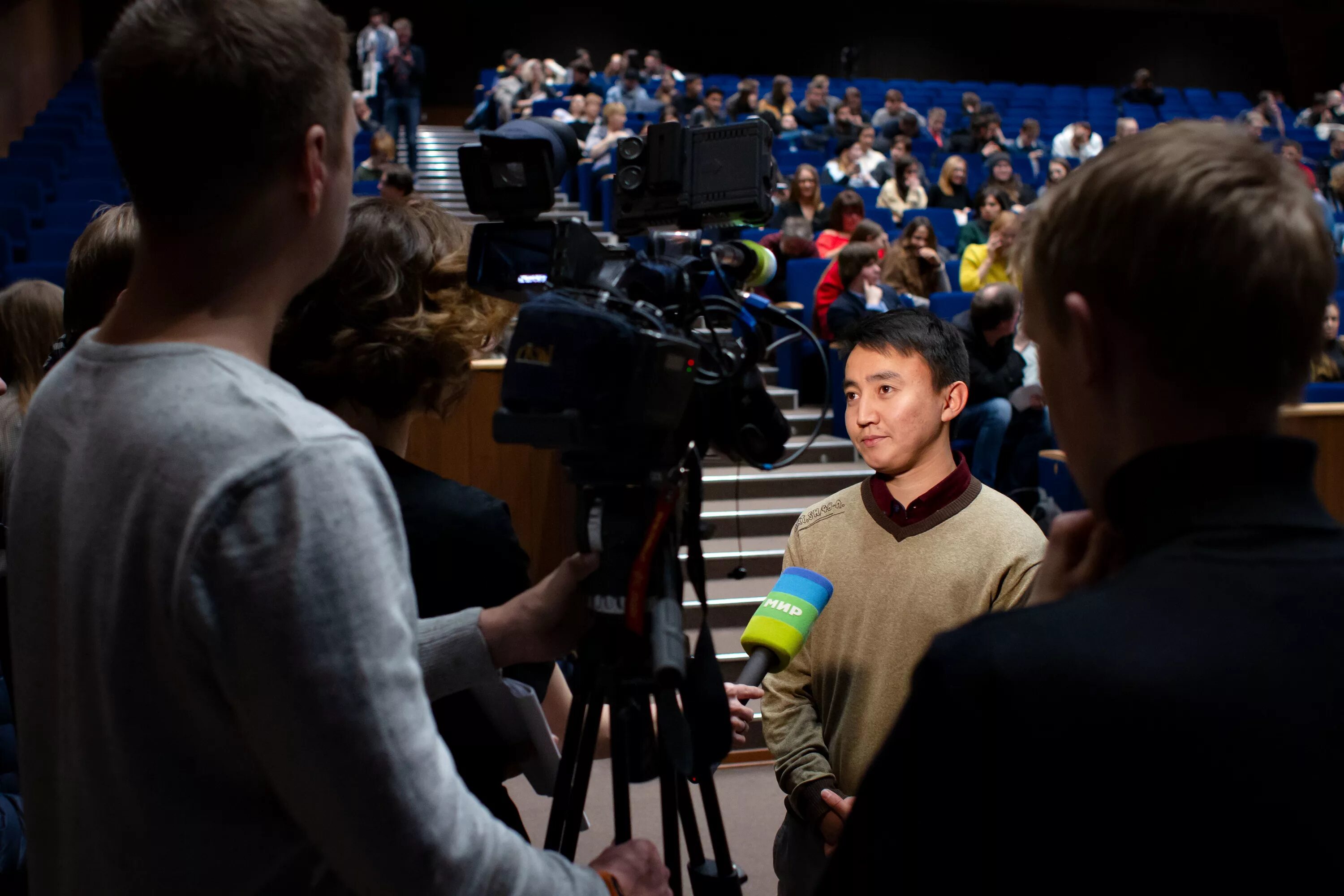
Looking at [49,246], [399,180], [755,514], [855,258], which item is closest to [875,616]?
[755,514]

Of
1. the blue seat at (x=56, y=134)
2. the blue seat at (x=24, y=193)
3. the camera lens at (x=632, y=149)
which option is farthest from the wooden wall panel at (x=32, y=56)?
the camera lens at (x=632, y=149)

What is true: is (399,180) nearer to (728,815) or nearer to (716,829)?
(728,815)

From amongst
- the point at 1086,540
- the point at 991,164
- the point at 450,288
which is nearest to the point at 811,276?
the point at 991,164

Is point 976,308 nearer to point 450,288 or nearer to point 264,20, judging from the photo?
point 450,288

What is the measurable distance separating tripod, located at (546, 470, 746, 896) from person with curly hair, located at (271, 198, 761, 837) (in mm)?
149

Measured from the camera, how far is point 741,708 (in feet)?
4.65

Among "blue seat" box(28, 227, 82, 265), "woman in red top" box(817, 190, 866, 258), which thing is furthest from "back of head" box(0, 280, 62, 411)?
"woman in red top" box(817, 190, 866, 258)

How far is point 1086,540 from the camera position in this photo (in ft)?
2.53

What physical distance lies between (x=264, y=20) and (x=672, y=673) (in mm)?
580

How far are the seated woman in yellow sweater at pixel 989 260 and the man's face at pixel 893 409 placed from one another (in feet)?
13.5

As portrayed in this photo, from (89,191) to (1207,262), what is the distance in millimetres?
7941

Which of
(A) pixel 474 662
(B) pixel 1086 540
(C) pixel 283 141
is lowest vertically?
(A) pixel 474 662

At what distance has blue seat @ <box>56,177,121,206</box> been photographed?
7.12 metres

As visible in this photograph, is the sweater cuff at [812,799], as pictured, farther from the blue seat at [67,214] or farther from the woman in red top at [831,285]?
the blue seat at [67,214]
